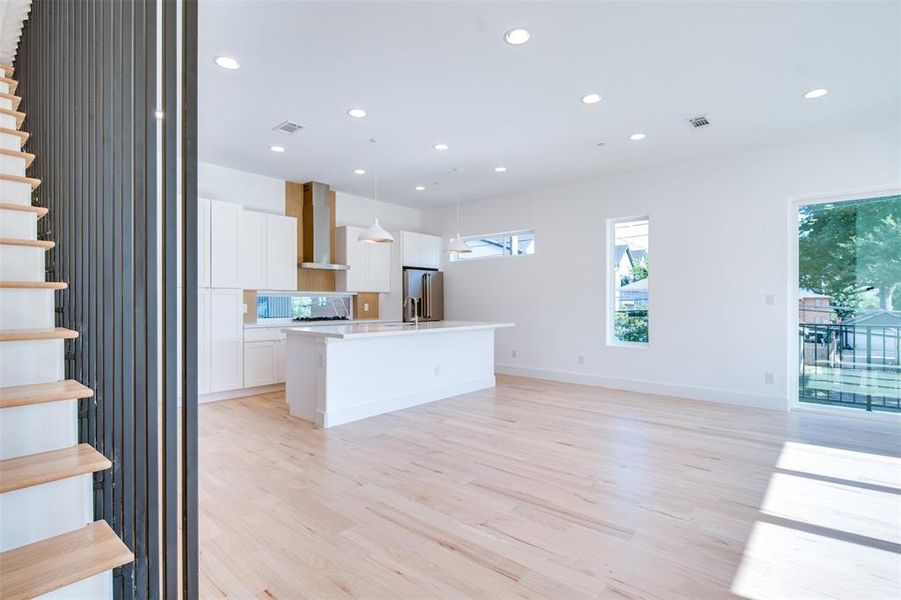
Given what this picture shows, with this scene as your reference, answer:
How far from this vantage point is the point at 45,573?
1125 millimetres

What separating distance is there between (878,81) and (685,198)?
83.8 inches

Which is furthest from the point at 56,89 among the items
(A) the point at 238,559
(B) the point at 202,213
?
(B) the point at 202,213

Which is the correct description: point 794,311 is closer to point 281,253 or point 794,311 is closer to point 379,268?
point 379,268

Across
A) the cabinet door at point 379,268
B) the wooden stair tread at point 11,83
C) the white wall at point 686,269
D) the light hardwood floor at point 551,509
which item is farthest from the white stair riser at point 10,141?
the white wall at point 686,269

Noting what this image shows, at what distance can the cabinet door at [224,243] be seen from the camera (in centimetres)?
525

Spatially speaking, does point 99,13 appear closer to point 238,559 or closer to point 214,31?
point 214,31

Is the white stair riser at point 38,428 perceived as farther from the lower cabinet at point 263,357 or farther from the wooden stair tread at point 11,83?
the lower cabinet at point 263,357

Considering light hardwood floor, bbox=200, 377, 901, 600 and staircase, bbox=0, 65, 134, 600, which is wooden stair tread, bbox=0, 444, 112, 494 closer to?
staircase, bbox=0, 65, 134, 600

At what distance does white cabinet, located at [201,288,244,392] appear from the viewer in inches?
205

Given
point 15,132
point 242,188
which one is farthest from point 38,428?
point 242,188

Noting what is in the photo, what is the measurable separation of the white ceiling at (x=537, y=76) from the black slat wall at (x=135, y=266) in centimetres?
154

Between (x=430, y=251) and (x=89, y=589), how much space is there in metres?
7.00

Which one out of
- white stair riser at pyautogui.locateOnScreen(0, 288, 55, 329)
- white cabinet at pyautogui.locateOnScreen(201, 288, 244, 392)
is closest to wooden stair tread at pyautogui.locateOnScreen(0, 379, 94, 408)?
white stair riser at pyautogui.locateOnScreen(0, 288, 55, 329)

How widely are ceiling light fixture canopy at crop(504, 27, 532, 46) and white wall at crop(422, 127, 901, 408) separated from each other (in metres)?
3.59
